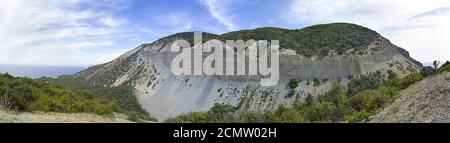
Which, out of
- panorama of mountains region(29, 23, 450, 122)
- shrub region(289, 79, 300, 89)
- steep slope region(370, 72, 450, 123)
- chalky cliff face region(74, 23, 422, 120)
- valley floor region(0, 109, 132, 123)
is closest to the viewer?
steep slope region(370, 72, 450, 123)

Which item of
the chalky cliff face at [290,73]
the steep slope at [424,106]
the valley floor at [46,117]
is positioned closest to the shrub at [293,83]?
the chalky cliff face at [290,73]

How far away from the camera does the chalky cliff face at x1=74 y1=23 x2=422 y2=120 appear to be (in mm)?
40500

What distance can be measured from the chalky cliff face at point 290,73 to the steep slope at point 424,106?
2242 cm

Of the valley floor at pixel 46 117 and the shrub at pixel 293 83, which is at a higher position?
the shrub at pixel 293 83

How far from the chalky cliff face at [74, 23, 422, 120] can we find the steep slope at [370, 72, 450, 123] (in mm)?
22421

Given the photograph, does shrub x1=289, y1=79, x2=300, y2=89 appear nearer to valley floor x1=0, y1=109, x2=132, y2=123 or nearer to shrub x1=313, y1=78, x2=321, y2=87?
shrub x1=313, y1=78, x2=321, y2=87

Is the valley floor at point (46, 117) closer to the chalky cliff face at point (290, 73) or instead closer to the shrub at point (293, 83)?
the chalky cliff face at point (290, 73)

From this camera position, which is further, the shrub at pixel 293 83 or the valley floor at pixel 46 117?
the shrub at pixel 293 83

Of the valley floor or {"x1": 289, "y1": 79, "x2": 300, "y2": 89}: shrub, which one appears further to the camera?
{"x1": 289, "y1": 79, "x2": 300, "y2": 89}: shrub

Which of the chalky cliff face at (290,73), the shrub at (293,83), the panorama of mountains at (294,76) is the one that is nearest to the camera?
the panorama of mountains at (294,76)

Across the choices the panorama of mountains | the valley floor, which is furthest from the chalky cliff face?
the valley floor

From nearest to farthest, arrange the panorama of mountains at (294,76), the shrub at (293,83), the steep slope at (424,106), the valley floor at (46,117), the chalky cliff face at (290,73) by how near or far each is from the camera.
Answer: the steep slope at (424,106)
the valley floor at (46,117)
the panorama of mountains at (294,76)
the shrub at (293,83)
the chalky cliff face at (290,73)

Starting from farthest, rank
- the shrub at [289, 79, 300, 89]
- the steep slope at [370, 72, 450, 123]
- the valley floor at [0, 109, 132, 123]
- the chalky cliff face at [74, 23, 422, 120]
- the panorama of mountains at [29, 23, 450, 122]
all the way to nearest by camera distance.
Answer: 1. the chalky cliff face at [74, 23, 422, 120]
2. the shrub at [289, 79, 300, 89]
3. the panorama of mountains at [29, 23, 450, 122]
4. the valley floor at [0, 109, 132, 123]
5. the steep slope at [370, 72, 450, 123]

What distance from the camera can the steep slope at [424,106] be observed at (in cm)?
1086
